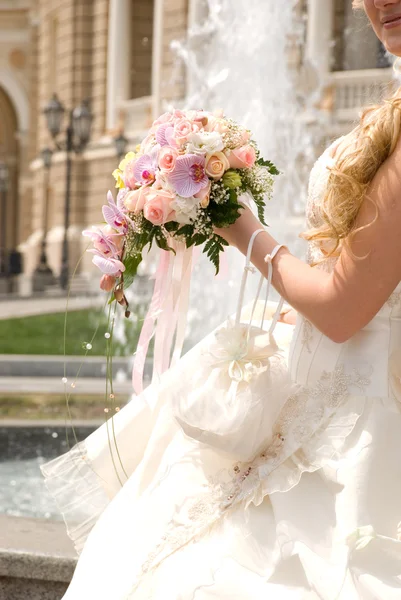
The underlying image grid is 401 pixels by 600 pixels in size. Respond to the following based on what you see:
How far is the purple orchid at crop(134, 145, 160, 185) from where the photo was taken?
6.83ft

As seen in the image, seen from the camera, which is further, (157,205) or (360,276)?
(157,205)

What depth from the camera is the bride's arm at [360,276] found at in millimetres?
1895

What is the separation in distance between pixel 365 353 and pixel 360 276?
0.20 metres

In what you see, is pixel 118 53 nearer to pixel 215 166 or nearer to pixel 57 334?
pixel 57 334

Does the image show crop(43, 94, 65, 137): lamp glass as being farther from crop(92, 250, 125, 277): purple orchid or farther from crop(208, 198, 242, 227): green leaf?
crop(208, 198, 242, 227): green leaf

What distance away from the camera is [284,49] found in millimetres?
15359

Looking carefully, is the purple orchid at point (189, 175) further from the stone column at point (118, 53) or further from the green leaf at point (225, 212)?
the stone column at point (118, 53)

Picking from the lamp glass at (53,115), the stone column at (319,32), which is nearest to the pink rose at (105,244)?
the lamp glass at (53,115)

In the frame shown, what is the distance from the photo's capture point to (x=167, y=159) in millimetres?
2039

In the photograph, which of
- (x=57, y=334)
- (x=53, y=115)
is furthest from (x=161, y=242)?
(x=53, y=115)

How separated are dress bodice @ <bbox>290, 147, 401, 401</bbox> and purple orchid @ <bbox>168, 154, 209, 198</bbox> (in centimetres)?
26

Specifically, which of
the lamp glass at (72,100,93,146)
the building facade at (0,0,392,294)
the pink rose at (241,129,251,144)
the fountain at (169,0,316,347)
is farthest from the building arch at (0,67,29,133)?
the pink rose at (241,129,251,144)

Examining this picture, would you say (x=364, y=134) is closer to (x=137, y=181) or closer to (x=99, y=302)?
(x=137, y=181)

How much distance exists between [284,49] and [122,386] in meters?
8.90
